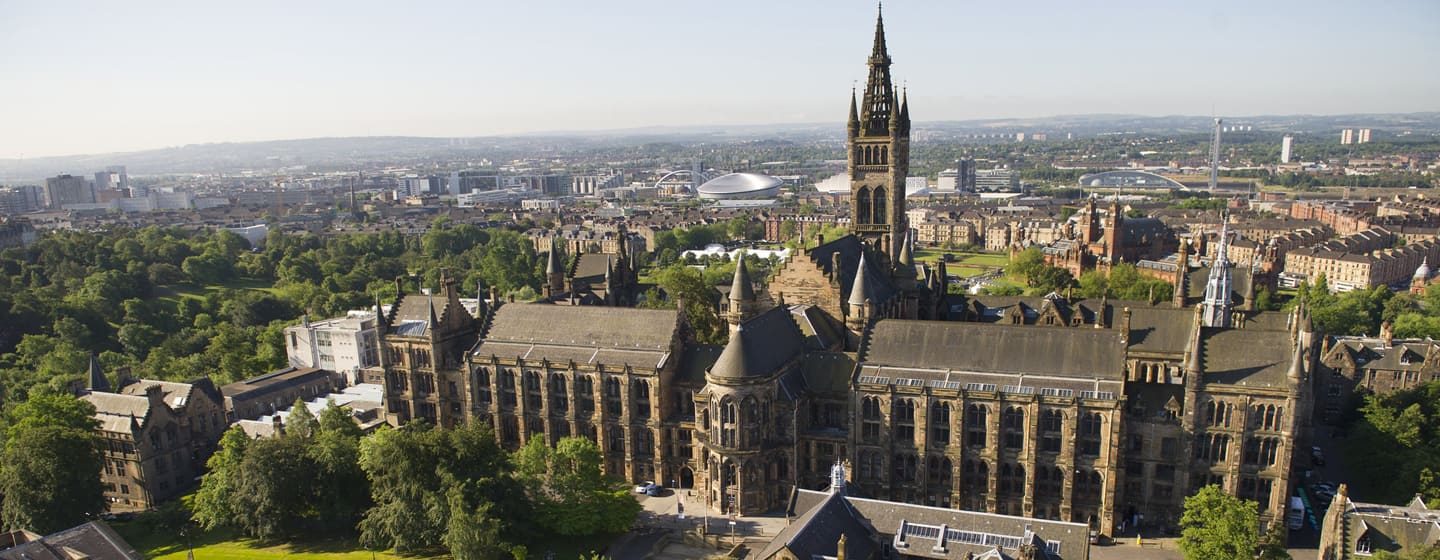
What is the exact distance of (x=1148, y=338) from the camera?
80.4 m

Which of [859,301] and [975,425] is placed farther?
[859,301]

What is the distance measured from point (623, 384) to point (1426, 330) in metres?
107

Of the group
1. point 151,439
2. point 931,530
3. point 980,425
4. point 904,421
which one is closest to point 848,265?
point 904,421

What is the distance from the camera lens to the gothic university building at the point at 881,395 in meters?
65.6

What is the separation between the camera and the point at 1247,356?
214 ft

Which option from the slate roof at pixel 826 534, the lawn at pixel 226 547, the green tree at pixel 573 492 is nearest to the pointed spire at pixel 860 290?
the green tree at pixel 573 492

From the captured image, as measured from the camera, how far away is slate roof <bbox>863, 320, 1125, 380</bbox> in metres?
67.8

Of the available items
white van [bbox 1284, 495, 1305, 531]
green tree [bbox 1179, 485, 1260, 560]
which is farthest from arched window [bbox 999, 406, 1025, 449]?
white van [bbox 1284, 495, 1305, 531]

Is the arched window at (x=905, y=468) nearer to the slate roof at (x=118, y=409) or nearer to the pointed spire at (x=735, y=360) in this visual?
the pointed spire at (x=735, y=360)

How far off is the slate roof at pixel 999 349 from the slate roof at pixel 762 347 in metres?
7.39

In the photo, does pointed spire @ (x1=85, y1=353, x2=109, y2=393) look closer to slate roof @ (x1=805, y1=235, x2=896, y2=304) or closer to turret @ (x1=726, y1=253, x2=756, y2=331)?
turret @ (x1=726, y1=253, x2=756, y2=331)

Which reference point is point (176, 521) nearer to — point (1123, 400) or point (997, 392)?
point (997, 392)

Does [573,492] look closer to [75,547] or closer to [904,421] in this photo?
[904,421]

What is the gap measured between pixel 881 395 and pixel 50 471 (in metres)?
68.1
